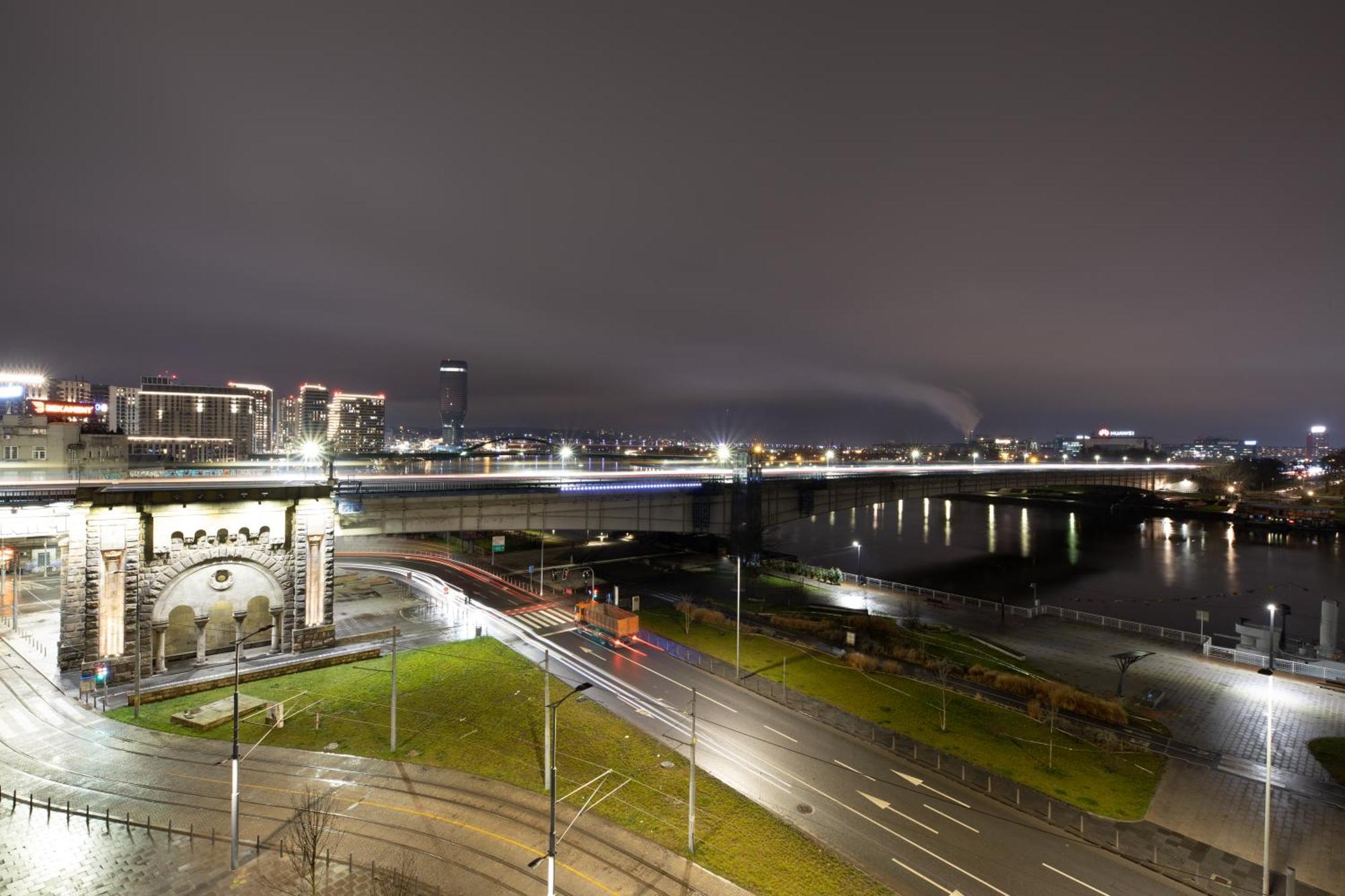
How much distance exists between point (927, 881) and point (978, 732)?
12346 millimetres

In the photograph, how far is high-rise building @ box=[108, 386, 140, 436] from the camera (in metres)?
179

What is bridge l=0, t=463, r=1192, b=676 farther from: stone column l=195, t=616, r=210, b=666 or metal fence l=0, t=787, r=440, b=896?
metal fence l=0, t=787, r=440, b=896

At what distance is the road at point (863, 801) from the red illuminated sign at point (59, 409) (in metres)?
82.0

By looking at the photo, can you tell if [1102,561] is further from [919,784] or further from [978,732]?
[919,784]

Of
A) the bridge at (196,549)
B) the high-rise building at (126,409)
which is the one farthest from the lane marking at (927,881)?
the high-rise building at (126,409)

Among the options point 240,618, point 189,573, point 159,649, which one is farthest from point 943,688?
point 159,649

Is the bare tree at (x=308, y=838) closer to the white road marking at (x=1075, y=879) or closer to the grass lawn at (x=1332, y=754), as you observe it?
the white road marking at (x=1075, y=879)

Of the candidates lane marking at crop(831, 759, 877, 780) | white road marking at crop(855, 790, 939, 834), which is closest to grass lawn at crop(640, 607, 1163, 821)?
lane marking at crop(831, 759, 877, 780)

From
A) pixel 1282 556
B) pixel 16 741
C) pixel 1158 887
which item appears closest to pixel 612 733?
pixel 1158 887

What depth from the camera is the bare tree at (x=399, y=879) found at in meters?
18.6

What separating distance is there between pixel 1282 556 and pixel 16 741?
137662 mm

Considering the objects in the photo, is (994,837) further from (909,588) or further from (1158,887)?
(909,588)

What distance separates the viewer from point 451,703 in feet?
107

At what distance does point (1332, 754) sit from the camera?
28953 millimetres
